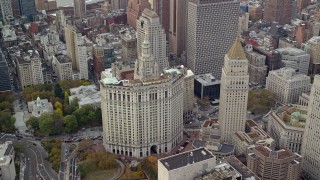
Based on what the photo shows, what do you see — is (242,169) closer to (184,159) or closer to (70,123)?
(184,159)

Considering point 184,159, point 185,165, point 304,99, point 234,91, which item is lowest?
point 304,99

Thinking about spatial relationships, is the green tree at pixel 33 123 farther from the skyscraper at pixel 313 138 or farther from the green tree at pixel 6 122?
the skyscraper at pixel 313 138

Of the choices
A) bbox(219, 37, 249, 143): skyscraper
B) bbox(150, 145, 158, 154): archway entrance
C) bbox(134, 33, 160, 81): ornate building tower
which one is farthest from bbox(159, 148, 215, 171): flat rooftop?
bbox(150, 145, 158, 154): archway entrance

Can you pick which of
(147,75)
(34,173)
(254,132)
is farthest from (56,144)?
(254,132)

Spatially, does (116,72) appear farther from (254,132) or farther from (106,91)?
(254,132)

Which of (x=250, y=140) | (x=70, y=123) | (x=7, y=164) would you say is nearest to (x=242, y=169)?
(x=250, y=140)

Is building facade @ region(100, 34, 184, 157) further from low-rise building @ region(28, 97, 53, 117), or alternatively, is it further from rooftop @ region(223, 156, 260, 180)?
low-rise building @ region(28, 97, 53, 117)

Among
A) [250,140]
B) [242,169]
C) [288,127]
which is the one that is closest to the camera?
[242,169]

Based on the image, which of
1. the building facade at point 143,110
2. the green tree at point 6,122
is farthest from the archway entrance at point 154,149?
the green tree at point 6,122
